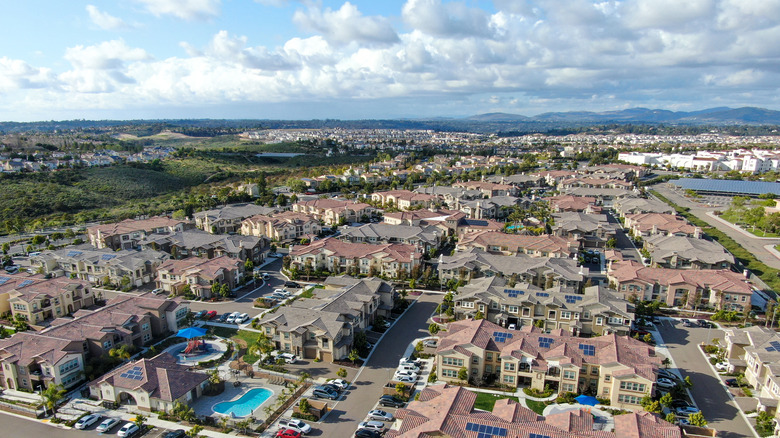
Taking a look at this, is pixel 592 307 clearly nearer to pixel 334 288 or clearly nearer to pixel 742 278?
pixel 742 278

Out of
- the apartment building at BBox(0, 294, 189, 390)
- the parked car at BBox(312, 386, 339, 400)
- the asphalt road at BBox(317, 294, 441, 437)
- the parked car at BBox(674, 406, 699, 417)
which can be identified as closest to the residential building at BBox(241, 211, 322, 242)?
the apartment building at BBox(0, 294, 189, 390)

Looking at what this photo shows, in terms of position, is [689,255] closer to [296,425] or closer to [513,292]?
[513,292]

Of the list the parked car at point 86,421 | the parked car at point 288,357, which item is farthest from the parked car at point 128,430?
the parked car at point 288,357

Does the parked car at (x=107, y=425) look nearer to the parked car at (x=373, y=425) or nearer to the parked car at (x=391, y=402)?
the parked car at (x=373, y=425)

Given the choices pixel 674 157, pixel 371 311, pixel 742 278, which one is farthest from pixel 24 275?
pixel 674 157

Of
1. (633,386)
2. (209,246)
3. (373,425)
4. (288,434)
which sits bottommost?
(288,434)

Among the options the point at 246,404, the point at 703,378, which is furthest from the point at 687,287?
the point at 246,404
